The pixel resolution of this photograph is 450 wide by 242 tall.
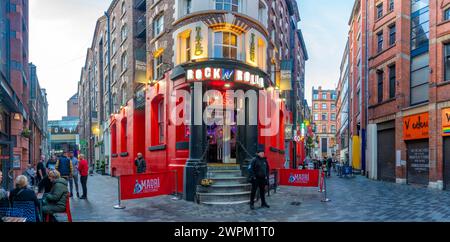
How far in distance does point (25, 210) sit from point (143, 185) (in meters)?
4.86

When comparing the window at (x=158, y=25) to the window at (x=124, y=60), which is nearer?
the window at (x=158, y=25)

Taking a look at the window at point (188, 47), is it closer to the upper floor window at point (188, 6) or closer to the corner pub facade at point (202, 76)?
the corner pub facade at point (202, 76)

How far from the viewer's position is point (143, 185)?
10.6 metres

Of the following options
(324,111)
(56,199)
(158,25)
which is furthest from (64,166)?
(324,111)

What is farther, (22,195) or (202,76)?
(202,76)

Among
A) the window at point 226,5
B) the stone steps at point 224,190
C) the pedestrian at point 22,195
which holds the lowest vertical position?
the stone steps at point 224,190

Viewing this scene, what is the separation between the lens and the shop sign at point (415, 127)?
1838 centimetres

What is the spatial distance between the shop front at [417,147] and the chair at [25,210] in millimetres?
19183

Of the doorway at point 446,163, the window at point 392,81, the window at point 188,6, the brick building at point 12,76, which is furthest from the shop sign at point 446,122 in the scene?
the brick building at point 12,76

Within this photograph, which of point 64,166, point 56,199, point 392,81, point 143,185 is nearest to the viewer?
point 56,199

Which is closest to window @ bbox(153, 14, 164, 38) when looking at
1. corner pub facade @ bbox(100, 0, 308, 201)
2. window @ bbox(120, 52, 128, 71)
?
corner pub facade @ bbox(100, 0, 308, 201)

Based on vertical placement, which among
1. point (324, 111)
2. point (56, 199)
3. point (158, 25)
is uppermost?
point (158, 25)

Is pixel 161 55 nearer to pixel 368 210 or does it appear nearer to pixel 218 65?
pixel 218 65

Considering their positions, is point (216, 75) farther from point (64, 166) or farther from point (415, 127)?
point (415, 127)
